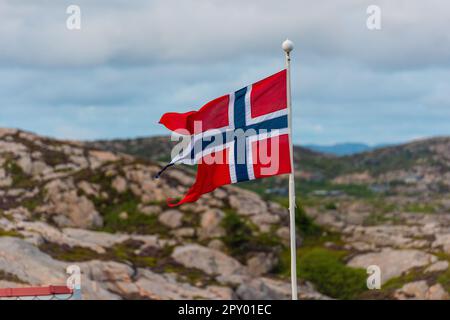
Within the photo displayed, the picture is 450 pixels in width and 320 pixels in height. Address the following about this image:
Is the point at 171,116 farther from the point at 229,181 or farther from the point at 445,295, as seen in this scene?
the point at 445,295

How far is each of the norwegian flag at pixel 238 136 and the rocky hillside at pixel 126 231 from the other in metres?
43.0

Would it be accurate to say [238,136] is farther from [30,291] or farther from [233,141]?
[30,291]

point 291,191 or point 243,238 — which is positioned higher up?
point 291,191

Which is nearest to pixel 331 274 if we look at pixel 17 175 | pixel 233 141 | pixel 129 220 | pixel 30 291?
pixel 129 220

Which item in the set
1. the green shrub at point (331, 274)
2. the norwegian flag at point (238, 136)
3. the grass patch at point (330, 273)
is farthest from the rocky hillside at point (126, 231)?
the norwegian flag at point (238, 136)

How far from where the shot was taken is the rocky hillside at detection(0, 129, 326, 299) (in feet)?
260

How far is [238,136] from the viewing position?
96.6 ft

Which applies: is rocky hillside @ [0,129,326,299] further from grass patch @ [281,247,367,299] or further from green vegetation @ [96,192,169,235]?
grass patch @ [281,247,367,299]

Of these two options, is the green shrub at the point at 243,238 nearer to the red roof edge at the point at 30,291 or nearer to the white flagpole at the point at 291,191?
the red roof edge at the point at 30,291

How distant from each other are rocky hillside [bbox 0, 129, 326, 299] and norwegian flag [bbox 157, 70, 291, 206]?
4303 centimetres

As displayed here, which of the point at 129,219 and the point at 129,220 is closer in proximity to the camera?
the point at 129,220

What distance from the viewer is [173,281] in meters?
83.6

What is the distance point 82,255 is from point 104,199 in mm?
29950

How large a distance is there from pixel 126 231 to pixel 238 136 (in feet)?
256
